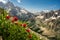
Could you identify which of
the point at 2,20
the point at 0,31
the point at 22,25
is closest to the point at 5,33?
the point at 0,31

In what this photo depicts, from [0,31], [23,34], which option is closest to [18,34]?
[23,34]

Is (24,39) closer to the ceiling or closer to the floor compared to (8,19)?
closer to the floor

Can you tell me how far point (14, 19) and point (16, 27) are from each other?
66cm

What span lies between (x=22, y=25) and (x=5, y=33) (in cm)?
158

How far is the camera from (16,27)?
9906mm

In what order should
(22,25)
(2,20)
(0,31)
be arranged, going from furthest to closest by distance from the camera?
(22,25)
(2,20)
(0,31)

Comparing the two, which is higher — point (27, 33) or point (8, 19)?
point (8, 19)

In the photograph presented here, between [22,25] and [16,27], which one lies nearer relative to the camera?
[16,27]

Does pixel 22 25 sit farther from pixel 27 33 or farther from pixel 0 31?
pixel 0 31

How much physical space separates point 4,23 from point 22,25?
1.38 meters

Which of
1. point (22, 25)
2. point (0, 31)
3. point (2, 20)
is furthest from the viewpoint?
point (22, 25)

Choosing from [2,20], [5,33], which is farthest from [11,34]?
[2,20]

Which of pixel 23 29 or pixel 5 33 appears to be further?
pixel 23 29

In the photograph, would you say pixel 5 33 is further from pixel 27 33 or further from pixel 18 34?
pixel 27 33
